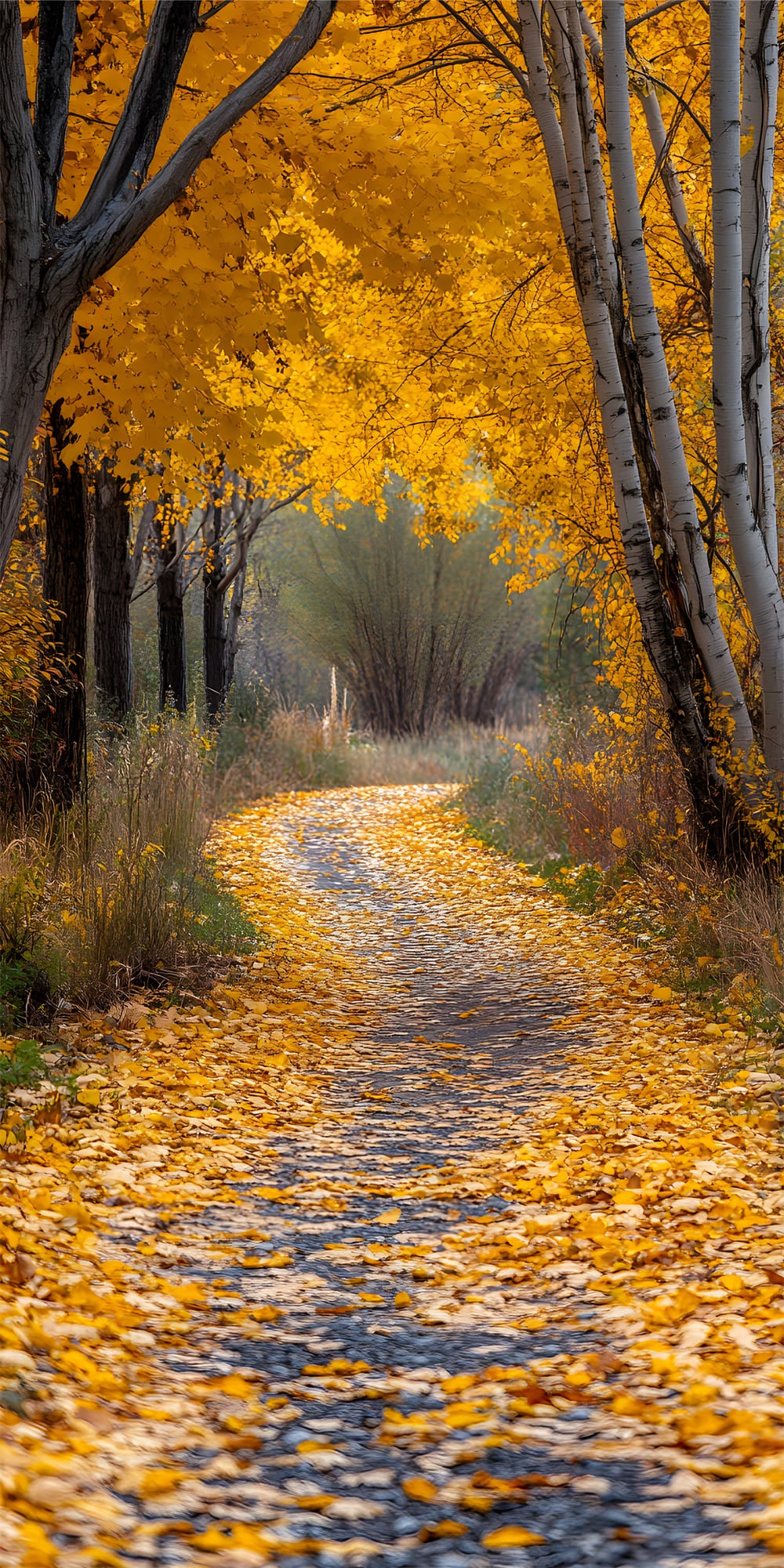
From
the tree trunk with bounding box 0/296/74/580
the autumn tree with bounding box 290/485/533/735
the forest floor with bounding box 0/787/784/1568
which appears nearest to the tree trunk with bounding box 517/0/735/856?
the forest floor with bounding box 0/787/784/1568

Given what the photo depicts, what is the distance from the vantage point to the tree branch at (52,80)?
450 cm

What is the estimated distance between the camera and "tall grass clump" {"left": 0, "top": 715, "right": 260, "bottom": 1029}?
5.20 meters

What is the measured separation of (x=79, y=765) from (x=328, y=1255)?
446 centimetres

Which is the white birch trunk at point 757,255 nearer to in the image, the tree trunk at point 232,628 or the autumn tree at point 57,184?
the autumn tree at point 57,184

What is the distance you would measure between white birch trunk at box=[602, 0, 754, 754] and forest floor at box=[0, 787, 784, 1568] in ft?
5.06

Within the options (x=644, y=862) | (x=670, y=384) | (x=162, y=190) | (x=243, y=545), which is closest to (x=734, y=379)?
(x=670, y=384)

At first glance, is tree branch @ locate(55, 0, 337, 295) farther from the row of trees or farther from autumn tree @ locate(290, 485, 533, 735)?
autumn tree @ locate(290, 485, 533, 735)

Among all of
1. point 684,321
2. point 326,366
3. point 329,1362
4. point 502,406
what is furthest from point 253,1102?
point 326,366

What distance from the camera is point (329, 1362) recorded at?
2.81m

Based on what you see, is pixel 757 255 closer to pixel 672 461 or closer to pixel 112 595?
pixel 672 461

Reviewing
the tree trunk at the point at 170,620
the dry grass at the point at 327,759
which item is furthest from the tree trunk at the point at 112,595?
the tree trunk at the point at 170,620

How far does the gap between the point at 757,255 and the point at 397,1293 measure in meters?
4.99

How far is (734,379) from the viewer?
571 centimetres

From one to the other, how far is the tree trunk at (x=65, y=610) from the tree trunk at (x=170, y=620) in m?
5.97
